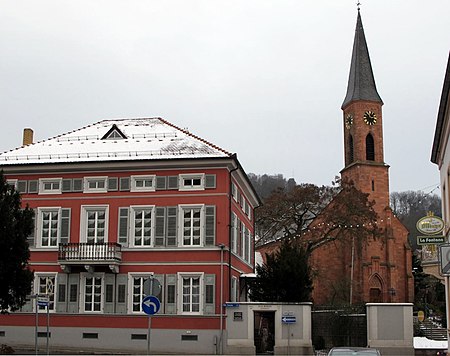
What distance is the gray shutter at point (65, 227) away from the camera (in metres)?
36.9

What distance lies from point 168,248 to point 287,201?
64.9 ft

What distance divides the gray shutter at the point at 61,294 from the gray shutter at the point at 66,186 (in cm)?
439

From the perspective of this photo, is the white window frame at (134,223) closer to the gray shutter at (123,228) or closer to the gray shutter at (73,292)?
the gray shutter at (123,228)

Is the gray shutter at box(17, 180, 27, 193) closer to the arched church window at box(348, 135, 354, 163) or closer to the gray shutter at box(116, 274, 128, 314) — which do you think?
the gray shutter at box(116, 274, 128, 314)

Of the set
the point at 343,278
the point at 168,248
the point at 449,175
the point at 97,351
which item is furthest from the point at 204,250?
the point at 343,278

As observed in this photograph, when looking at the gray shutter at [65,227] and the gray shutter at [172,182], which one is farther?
the gray shutter at [65,227]

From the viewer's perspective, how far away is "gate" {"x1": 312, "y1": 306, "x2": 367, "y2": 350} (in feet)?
109

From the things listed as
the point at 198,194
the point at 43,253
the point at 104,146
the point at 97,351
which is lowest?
the point at 97,351

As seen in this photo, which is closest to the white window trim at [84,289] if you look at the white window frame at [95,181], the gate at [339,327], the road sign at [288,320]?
the white window frame at [95,181]

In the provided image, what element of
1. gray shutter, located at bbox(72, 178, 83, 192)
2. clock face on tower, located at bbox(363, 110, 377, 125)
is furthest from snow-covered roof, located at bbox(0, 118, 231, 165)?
clock face on tower, located at bbox(363, 110, 377, 125)

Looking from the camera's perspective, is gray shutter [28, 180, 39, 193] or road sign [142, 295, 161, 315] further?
gray shutter [28, 180, 39, 193]

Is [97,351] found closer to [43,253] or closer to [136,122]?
[43,253]

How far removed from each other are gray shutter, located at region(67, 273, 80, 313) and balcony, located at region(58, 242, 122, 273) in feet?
2.14

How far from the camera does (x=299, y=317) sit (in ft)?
109
